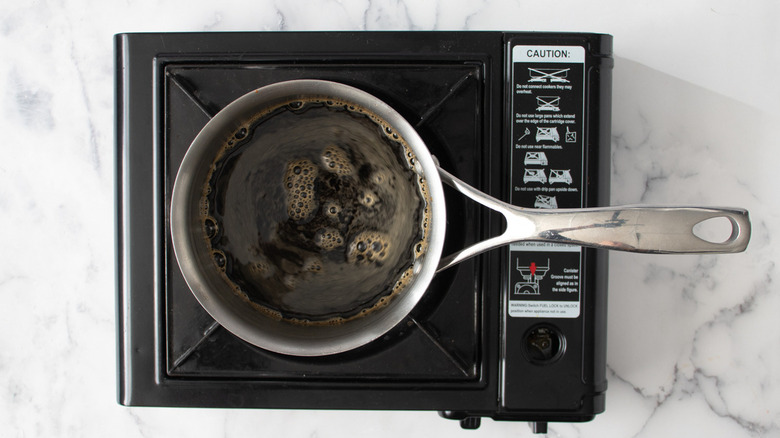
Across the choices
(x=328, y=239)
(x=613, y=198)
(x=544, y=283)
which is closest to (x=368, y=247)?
(x=328, y=239)

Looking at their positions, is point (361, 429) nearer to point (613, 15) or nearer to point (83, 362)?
point (83, 362)

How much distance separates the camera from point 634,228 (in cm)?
40

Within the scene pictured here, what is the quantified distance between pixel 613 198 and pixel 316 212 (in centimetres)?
32

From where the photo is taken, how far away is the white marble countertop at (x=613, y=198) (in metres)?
0.57

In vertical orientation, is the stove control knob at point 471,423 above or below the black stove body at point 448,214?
below

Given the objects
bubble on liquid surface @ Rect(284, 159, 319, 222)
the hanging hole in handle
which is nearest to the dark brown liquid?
bubble on liquid surface @ Rect(284, 159, 319, 222)

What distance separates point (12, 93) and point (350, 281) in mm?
428

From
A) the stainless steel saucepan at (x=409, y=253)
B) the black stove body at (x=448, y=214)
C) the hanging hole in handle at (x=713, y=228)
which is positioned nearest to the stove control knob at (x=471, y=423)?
the black stove body at (x=448, y=214)

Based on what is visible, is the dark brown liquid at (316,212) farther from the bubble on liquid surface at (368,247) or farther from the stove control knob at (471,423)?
the stove control knob at (471,423)

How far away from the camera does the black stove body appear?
0.47 meters

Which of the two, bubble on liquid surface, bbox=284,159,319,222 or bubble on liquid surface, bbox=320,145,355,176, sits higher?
bubble on liquid surface, bbox=320,145,355,176

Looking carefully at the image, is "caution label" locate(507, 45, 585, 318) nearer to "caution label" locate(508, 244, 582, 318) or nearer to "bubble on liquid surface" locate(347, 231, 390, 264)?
"caution label" locate(508, 244, 582, 318)

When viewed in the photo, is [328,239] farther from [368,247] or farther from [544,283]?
[544,283]

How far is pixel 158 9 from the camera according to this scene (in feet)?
1.89
